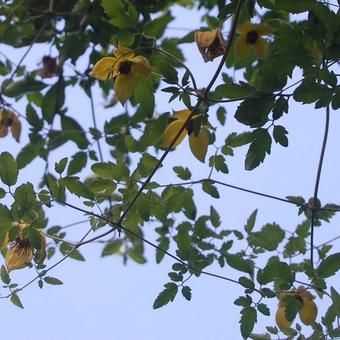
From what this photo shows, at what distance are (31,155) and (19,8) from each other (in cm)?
44

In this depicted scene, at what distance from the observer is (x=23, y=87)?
7.70 ft

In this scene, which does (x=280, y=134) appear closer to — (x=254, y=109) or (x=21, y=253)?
(x=254, y=109)

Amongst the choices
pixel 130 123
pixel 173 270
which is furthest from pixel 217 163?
pixel 130 123

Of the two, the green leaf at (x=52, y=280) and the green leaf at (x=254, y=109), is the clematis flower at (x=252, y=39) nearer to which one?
the green leaf at (x=254, y=109)

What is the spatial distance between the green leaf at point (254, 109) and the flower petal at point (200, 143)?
11cm

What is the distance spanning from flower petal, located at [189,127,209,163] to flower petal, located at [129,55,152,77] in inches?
5.6

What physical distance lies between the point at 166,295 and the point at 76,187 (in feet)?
0.88

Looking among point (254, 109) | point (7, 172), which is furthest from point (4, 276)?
point (254, 109)

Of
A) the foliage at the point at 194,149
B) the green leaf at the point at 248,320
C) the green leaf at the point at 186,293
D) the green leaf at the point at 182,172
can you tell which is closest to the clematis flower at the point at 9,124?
the foliage at the point at 194,149

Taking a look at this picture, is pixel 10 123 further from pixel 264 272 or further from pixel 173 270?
pixel 264 272

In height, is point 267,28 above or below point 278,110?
above

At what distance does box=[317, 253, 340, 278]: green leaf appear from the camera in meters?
1.39

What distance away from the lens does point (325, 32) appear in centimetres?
121

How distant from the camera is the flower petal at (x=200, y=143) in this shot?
1.35 metres
